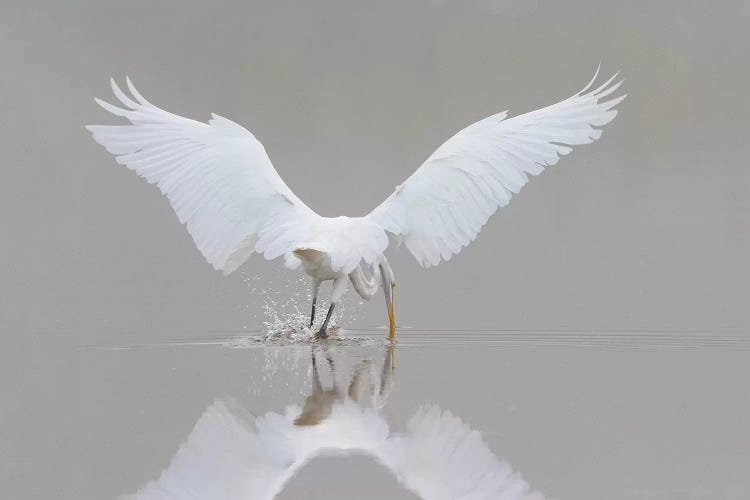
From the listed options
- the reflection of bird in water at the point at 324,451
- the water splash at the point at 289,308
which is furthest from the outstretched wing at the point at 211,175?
the reflection of bird in water at the point at 324,451

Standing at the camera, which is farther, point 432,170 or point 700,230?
point 700,230

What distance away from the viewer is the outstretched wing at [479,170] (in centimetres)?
1273

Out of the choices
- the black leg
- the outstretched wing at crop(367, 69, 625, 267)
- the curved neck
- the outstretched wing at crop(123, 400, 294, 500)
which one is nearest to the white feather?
the outstretched wing at crop(367, 69, 625, 267)

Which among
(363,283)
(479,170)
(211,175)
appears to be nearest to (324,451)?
(479,170)

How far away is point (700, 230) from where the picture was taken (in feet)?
73.2

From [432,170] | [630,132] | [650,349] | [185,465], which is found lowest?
[185,465]

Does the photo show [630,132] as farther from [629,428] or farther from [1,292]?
[629,428]

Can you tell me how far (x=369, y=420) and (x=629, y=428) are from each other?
1.59 metres

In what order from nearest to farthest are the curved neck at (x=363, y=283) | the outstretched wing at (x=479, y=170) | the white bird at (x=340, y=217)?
1. the white bird at (x=340, y=217)
2. the outstretched wing at (x=479, y=170)
3. the curved neck at (x=363, y=283)

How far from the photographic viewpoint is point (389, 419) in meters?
9.11

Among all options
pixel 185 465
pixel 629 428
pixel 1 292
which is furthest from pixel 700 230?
pixel 185 465

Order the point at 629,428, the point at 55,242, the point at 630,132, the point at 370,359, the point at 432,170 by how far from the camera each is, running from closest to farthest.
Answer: the point at 629,428 → the point at 370,359 → the point at 432,170 → the point at 55,242 → the point at 630,132

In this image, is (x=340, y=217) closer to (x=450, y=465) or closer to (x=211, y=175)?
(x=211, y=175)

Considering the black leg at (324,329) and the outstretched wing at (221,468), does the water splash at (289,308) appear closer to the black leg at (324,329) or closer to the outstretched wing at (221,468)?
the black leg at (324,329)
